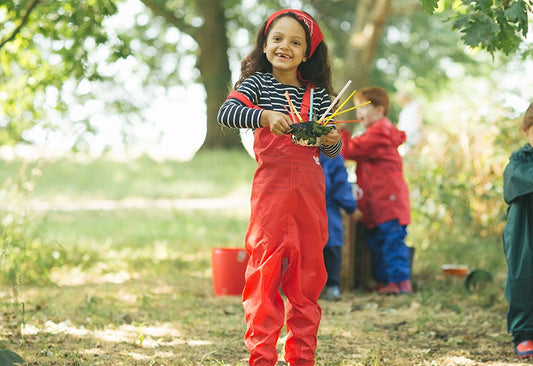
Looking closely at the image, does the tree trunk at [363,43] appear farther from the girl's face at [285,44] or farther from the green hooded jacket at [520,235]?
the girl's face at [285,44]

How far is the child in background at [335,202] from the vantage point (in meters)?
5.00

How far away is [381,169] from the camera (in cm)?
534

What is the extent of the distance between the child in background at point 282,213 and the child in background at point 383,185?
2351mm

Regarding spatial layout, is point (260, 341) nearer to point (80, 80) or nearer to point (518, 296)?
point (518, 296)

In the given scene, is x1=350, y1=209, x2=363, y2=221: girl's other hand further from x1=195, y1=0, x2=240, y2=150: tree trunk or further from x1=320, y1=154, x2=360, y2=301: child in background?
x1=195, y1=0, x2=240, y2=150: tree trunk

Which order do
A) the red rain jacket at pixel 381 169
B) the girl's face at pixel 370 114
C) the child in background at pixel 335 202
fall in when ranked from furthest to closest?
the girl's face at pixel 370 114, the red rain jacket at pixel 381 169, the child in background at pixel 335 202

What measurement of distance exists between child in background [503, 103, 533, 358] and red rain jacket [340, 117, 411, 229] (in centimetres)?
178

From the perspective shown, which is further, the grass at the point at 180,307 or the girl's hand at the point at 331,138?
the grass at the point at 180,307

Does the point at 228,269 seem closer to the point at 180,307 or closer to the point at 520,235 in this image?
the point at 180,307

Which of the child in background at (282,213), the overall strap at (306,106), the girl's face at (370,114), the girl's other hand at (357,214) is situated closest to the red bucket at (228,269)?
the girl's other hand at (357,214)

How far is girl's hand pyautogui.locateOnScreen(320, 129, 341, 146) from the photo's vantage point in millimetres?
2746

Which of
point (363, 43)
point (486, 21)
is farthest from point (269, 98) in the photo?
point (363, 43)

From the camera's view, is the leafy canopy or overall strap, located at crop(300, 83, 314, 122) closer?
overall strap, located at crop(300, 83, 314, 122)

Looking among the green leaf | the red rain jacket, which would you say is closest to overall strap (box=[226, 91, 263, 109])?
the green leaf
